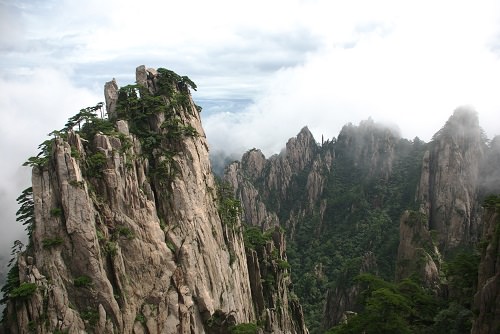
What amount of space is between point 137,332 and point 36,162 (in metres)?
16.3

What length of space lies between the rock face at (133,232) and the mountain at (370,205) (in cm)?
1856

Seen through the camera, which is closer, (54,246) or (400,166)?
(54,246)

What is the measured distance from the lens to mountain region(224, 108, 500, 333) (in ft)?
262

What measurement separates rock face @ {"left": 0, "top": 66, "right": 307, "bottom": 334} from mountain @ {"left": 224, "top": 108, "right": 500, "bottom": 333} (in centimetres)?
1856

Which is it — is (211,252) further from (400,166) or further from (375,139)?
(375,139)

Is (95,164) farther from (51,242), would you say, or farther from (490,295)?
(490,295)

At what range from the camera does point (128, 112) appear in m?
50.2

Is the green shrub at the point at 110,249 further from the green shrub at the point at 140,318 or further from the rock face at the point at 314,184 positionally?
the rock face at the point at 314,184

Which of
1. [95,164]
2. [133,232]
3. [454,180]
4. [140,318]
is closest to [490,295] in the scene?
[140,318]

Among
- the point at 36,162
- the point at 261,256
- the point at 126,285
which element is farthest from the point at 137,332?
the point at 261,256

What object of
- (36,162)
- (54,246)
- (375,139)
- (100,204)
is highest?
(375,139)

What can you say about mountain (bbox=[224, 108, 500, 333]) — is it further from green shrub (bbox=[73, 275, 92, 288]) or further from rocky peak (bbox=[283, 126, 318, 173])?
green shrub (bbox=[73, 275, 92, 288])

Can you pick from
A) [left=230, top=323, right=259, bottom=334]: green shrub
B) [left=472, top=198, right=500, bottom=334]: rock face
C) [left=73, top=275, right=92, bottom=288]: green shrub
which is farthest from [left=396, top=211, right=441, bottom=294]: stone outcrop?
[left=73, top=275, right=92, bottom=288]: green shrub

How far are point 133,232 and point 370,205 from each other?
102 m
